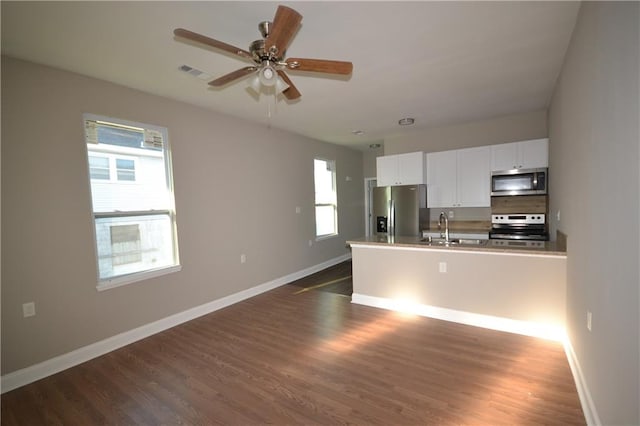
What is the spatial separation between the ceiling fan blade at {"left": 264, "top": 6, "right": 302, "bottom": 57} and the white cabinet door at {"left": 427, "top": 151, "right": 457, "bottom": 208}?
3.89m

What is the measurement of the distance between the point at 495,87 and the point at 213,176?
12.1ft

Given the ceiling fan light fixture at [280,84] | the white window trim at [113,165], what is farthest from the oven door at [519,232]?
the white window trim at [113,165]

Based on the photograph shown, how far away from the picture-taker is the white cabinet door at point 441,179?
4949mm

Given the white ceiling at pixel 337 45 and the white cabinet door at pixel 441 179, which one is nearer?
the white ceiling at pixel 337 45

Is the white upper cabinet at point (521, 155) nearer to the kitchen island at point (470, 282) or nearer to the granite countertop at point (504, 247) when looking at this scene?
the granite countertop at point (504, 247)

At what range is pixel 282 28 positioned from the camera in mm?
1676

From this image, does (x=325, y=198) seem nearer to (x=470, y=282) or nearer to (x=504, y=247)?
(x=470, y=282)

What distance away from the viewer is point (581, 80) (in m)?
2.01

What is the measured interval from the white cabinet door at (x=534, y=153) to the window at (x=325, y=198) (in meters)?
3.51

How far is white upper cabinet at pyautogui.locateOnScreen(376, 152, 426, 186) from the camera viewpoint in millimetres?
5102

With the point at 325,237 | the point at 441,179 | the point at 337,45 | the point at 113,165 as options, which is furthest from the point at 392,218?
the point at 113,165

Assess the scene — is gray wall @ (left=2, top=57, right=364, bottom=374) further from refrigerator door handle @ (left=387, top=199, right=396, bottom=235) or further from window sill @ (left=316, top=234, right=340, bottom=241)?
refrigerator door handle @ (left=387, top=199, right=396, bottom=235)

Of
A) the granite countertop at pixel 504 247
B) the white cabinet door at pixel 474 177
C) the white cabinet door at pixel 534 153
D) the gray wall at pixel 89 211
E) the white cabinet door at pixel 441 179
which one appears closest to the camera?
the gray wall at pixel 89 211

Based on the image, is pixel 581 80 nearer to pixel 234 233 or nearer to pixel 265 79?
pixel 265 79
